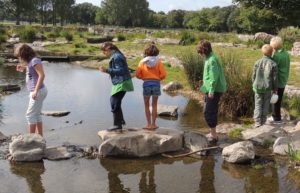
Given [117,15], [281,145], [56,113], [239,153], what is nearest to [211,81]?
[239,153]

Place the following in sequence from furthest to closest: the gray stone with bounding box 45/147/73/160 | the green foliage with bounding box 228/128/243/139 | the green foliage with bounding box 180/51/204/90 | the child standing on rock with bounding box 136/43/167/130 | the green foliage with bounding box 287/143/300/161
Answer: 1. the green foliage with bounding box 180/51/204/90
2. the green foliage with bounding box 228/128/243/139
3. the child standing on rock with bounding box 136/43/167/130
4. the gray stone with bounding box 45/147/73/160
5. the green foliage with bounding box 287/143/300/161

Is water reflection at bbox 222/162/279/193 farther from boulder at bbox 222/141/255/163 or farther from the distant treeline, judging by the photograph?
the distant treeline

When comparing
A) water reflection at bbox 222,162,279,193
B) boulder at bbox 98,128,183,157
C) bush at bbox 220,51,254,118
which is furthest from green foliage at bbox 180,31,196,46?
water reflection at bbox 222,162,279,193

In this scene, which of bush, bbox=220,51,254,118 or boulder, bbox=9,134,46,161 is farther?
bush, bbox=220,51,254,118

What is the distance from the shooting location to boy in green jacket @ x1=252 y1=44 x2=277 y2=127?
325 inches

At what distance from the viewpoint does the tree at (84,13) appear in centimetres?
10557

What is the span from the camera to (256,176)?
612 centimetres

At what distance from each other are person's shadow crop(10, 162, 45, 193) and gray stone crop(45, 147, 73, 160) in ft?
0.82

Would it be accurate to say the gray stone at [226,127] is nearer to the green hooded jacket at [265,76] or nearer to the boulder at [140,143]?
the green hooded jacket at [265,76]

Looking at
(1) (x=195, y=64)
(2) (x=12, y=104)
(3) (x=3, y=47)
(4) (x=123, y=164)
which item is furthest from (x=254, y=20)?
(4) (x=123, y=164)

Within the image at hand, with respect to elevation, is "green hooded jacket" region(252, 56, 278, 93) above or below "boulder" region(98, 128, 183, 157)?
above

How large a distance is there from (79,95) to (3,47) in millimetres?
19562

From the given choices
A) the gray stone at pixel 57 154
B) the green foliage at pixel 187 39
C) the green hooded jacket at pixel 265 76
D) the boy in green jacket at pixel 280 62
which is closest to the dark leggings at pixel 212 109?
the green hooded jacket at pixel 265 76

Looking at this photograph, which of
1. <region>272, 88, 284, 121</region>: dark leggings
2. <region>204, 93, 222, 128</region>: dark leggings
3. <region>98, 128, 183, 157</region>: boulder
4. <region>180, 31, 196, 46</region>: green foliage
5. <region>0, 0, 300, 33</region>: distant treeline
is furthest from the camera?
<region>0, 0, 300, 33</region>: distant treeline
